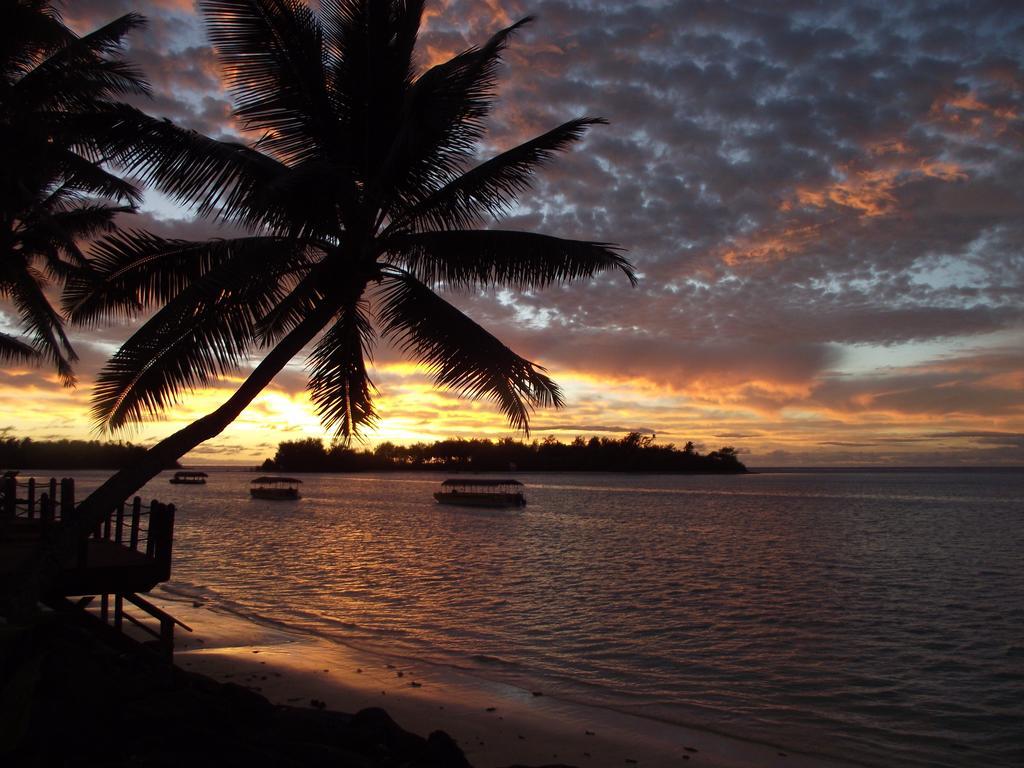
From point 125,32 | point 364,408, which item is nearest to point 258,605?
point 364,408

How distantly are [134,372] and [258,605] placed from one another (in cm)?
1666

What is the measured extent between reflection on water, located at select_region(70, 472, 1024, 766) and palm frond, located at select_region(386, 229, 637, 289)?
7.96 m

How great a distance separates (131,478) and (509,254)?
4621 mm

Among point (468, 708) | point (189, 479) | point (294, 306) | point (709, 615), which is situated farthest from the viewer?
point (189, 479)

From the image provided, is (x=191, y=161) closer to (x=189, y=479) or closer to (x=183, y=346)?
(x=183, y=346)

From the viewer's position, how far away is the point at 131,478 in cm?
662

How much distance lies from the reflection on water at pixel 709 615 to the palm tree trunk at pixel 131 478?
8900 mm

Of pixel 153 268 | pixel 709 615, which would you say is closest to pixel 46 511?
pixel 153 268

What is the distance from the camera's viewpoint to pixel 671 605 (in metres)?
22.1

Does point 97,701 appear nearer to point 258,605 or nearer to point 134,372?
point 134,372

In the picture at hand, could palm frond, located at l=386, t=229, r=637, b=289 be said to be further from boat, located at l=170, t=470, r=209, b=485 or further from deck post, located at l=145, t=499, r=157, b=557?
boat, located at l=170, t=470, r=209, b=485

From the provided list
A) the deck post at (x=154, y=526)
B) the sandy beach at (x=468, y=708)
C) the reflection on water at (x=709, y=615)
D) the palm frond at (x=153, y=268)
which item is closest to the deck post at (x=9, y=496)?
the sandy beach at (x=468, y=708)

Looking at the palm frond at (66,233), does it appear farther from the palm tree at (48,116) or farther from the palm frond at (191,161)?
the palm frond at (191,161)

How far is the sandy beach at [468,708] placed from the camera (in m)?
9.80
